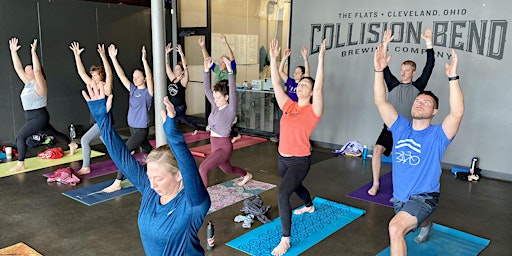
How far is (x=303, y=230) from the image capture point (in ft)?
13.1

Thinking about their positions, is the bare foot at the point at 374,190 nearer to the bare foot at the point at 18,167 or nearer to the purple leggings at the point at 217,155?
the purple leggings at the point at 217,155

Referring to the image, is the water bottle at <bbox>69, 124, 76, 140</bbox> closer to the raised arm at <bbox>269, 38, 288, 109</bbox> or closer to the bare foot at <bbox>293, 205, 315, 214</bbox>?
the bare foot at <bbox>293, 205, 315, 214</bbox>

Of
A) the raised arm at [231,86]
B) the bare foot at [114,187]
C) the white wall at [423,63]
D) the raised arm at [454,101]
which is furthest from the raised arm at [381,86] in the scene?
the white wall at [423,63]

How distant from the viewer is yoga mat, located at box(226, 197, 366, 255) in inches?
143

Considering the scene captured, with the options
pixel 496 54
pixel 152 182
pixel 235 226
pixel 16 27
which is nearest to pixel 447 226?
pixel 235 226

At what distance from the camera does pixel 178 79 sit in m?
7.29

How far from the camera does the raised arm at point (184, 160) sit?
1720 mm

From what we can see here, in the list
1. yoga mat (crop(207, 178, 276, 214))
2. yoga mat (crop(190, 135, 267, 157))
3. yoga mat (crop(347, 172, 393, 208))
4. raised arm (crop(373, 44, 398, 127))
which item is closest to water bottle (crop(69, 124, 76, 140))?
yoga mat (crop(190, 135, 267, 157))

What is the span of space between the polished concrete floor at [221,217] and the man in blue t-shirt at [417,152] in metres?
0.79

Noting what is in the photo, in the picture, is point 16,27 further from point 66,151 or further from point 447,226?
point 447,226

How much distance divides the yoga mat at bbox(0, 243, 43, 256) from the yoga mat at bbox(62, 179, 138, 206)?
1038 millimetres

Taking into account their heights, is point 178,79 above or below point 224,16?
below

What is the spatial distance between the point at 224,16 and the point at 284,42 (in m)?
1.74

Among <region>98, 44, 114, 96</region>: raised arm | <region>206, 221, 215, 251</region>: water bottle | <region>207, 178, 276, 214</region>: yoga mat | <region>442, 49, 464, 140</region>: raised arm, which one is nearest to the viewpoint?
<region>442, 49, 464, 140</region>: raised arm
